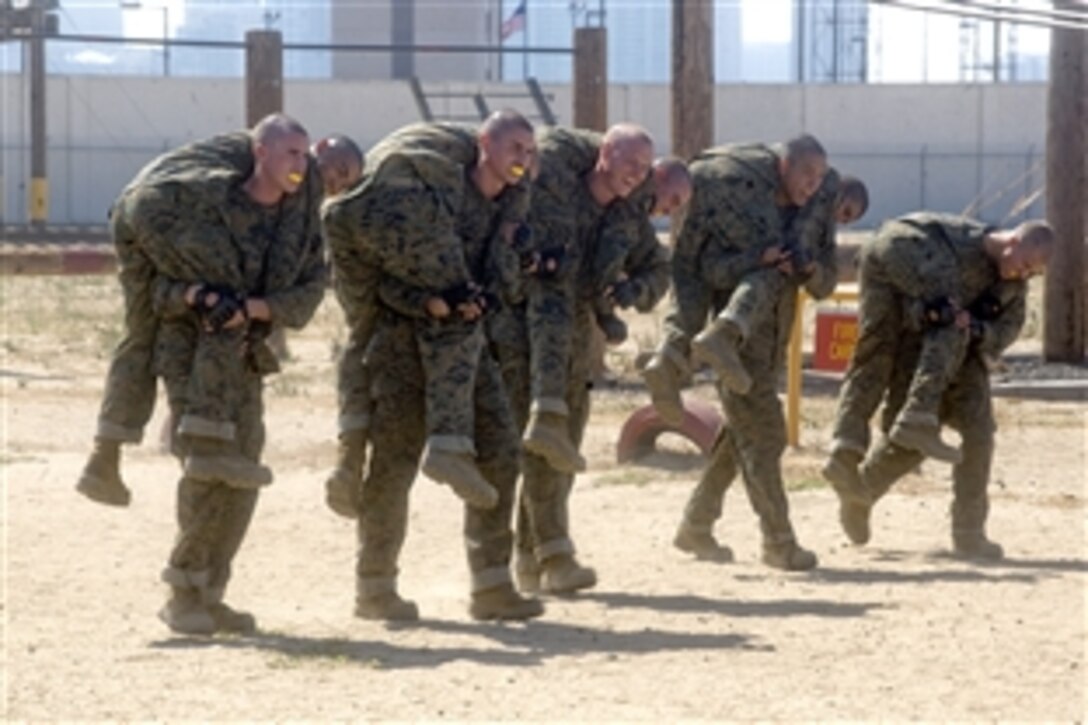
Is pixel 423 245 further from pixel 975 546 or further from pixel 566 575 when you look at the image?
pixel 975 546

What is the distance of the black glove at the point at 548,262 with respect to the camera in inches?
408

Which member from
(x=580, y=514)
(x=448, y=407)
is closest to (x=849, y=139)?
(x=580, y=514)

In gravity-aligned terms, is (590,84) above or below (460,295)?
above

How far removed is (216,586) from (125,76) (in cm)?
4629

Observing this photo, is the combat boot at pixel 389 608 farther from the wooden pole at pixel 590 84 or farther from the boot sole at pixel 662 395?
the wooden pole at pixel 590 84

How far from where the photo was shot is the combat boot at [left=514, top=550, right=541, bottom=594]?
1103 centimetres

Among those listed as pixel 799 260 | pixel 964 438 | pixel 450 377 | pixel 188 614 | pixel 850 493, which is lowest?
pixel 188 614

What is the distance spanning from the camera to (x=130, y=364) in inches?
379

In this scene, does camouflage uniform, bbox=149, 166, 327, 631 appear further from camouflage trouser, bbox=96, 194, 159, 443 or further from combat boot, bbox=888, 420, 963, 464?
combat boot, bbox=888, 420, 963, 464

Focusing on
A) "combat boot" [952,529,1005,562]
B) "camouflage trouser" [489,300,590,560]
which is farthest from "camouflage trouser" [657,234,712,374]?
"combat boot" [952,529,1005,562]

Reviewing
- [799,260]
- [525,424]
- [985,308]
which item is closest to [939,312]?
[985,308]

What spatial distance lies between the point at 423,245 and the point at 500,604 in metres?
1.44

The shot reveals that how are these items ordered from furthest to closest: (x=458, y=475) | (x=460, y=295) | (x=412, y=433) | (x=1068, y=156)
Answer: (x=1068, y=156) < (x=412, y=433) < (x=460, y=295) < (x=458, y=475)

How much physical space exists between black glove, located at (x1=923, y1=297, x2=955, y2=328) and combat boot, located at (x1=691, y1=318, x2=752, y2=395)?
3.29 ft
